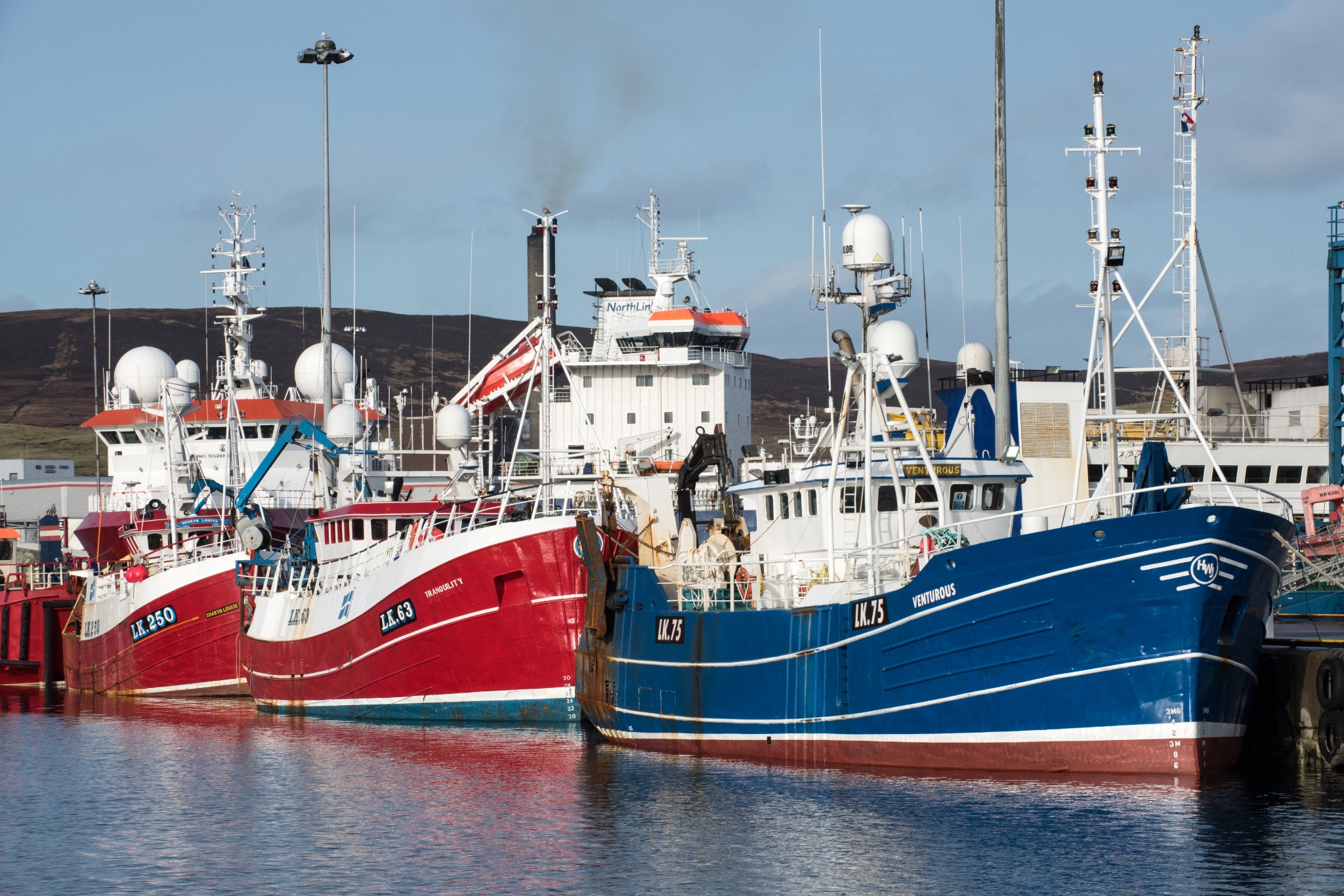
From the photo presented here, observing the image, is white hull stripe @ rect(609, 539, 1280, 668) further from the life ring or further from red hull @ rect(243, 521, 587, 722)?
red hull @ rect(243, 521, 587, 722)

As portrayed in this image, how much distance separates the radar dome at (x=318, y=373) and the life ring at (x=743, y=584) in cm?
3918

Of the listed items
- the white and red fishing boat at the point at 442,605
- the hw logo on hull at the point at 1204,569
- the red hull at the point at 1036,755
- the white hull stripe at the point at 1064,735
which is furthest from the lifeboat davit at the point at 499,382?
the hw logo on hull at the point at 1204,569

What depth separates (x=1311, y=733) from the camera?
21.6 metres

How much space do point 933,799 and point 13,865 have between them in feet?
37.8

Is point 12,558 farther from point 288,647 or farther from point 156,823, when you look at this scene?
point 156,823

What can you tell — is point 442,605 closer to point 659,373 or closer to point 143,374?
point 659,373

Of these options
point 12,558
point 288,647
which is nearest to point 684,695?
point 288,647

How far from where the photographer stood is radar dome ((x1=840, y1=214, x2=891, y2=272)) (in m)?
25.7

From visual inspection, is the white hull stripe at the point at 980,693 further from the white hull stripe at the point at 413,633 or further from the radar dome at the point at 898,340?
the radar dome at the point at 898,340

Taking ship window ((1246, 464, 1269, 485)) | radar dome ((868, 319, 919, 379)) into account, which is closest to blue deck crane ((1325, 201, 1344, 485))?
ship window ((1246, 464, 1269, 485))

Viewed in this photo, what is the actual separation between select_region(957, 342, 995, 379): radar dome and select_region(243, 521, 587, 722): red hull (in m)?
15.0

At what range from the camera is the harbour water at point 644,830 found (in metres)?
17.0

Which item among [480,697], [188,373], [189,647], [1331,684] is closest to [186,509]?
[189,647]

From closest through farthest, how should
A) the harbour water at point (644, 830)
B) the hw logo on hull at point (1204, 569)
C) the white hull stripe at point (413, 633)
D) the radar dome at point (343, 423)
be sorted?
the harbour water at point (644, 830), the hw logo on hull at point (1204, 569), the white hull stripe at point (413, 633), the radar dome at point (343, 423)
